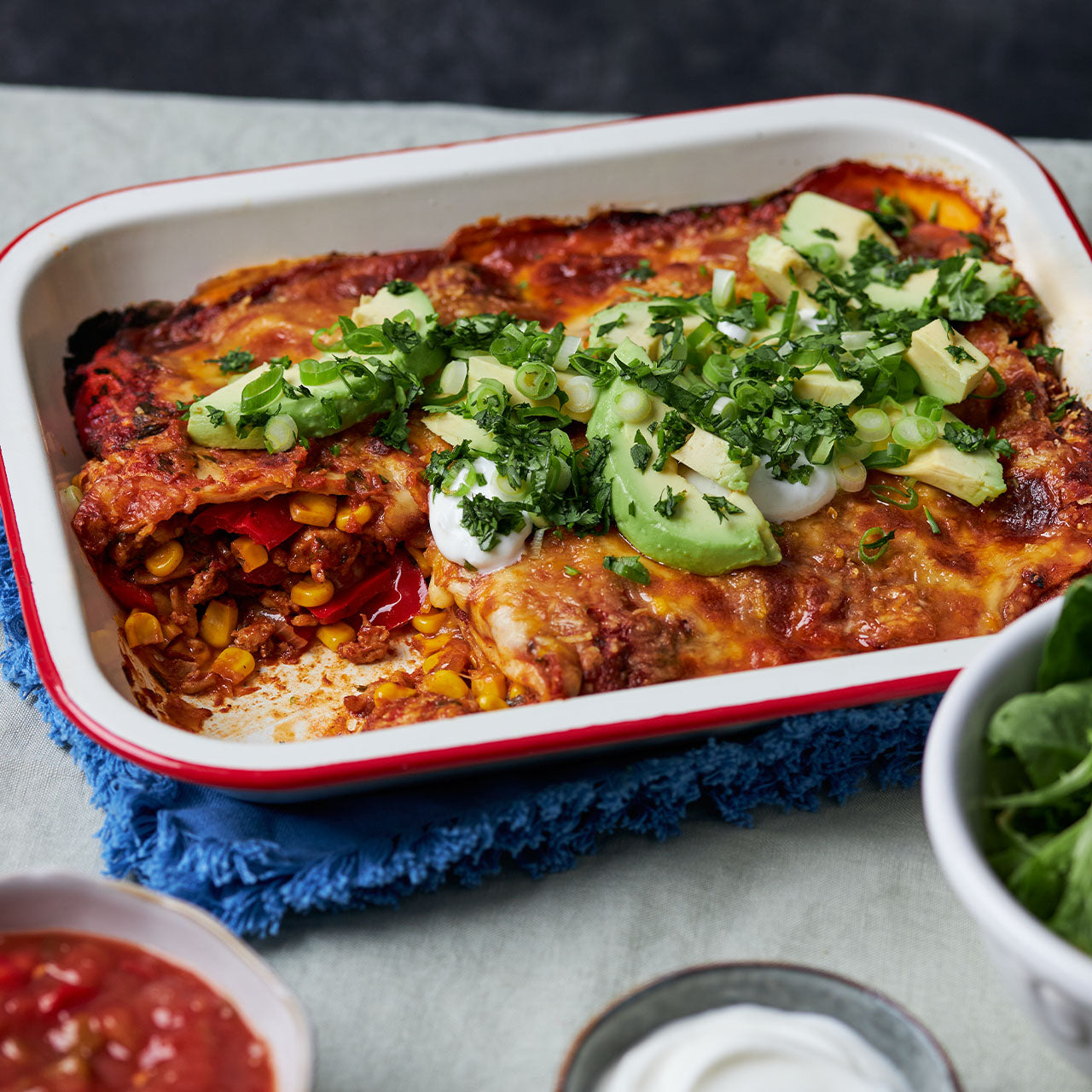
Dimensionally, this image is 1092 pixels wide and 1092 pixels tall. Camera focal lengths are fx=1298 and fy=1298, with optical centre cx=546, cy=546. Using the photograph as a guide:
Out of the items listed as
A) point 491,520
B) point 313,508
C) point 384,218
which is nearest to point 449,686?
point 491,520

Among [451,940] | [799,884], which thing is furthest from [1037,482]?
[451,940]

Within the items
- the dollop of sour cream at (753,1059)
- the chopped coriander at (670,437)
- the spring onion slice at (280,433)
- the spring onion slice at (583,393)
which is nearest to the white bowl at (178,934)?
the dollop of sour cream at (753,1059)

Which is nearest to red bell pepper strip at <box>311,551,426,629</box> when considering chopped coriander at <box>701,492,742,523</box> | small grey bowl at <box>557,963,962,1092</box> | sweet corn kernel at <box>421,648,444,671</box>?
sweet corn kernel at <box>421,648,444,671</box>

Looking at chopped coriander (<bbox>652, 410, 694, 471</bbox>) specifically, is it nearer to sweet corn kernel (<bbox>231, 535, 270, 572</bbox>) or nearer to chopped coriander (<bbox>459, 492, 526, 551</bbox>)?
chopped coriander (<bbox>459, 492, 526, 551</bbox>)

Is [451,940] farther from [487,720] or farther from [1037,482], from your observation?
[1037,482]

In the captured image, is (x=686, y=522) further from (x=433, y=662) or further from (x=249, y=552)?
(x=249, y=552)
